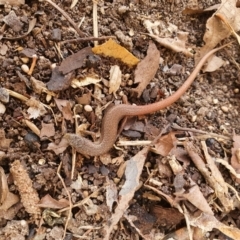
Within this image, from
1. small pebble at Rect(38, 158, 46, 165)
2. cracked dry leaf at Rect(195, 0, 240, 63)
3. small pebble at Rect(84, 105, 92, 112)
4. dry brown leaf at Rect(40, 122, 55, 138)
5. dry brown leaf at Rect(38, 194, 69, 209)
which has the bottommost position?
dry brown leaf at Rect(38, 194, 69, 209)

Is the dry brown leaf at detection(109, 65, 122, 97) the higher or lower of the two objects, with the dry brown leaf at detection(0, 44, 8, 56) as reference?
higher

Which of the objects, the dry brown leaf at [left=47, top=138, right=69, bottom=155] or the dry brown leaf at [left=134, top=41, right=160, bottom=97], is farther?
the dry brown leaf at [left=134, top=41, right=160, bottom=97]

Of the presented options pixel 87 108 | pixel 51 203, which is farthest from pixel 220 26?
pixel 51 203

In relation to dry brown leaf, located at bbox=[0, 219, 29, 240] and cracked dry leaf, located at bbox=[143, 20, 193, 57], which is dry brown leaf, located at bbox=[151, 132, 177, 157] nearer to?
cracked dry leaf, located at bbox=[143, 20, 193, 57]

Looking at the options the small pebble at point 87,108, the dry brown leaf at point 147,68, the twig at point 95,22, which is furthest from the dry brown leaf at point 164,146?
the twig at point 95,22

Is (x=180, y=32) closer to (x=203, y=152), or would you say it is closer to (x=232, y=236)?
(x=203, y=152)

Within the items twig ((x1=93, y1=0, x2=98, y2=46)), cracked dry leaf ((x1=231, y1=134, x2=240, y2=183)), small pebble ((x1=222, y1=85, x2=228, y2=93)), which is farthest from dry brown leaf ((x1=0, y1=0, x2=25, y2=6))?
cracked dry leaf ((x1=231, y1=134, x2=240, y2=183))

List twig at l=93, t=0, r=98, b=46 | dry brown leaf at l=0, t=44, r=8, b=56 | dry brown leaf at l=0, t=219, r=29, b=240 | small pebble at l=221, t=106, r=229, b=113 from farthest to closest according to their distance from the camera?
small pebble at l=221, t=106, r=229, b=113
twig at l=93, t=0, r=98, b=46
dry brown leaf at l=0, t=44, r=8, b=56
dry brown leaf at l=0, t=219, r=29, b=240

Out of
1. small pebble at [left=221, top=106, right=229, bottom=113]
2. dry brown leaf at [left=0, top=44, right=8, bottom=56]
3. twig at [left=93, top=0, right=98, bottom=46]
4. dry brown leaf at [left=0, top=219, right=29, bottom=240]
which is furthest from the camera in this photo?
small pebble at [left=221, top=106, right=229, bottom=113]
